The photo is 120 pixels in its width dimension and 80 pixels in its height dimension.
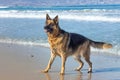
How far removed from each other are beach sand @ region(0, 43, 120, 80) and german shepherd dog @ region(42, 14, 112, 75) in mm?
249

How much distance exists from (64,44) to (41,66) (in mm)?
959

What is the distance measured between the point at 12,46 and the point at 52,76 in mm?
4250

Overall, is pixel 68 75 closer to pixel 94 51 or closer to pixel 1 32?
pixel 94 51

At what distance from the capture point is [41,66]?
10.2 metres

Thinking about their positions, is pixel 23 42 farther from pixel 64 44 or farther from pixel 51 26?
pixel 51 26

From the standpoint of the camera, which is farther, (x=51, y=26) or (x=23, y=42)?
(x=23, y=42)

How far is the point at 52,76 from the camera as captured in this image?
920cm

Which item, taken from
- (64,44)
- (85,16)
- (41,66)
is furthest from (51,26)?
(85,16)

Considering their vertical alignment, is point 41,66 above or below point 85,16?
above

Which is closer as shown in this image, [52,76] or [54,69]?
[52,76]

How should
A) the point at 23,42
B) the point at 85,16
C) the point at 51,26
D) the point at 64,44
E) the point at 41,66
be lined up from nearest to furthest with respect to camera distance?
the point at 51,26, the point at 64,44, the point at 41,66, the point at 23,42, the point at 85,16

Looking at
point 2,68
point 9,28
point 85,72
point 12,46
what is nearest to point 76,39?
point 85,72

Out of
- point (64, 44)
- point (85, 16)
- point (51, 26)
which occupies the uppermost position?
point (51, 26)

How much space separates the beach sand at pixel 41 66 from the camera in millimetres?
9094
